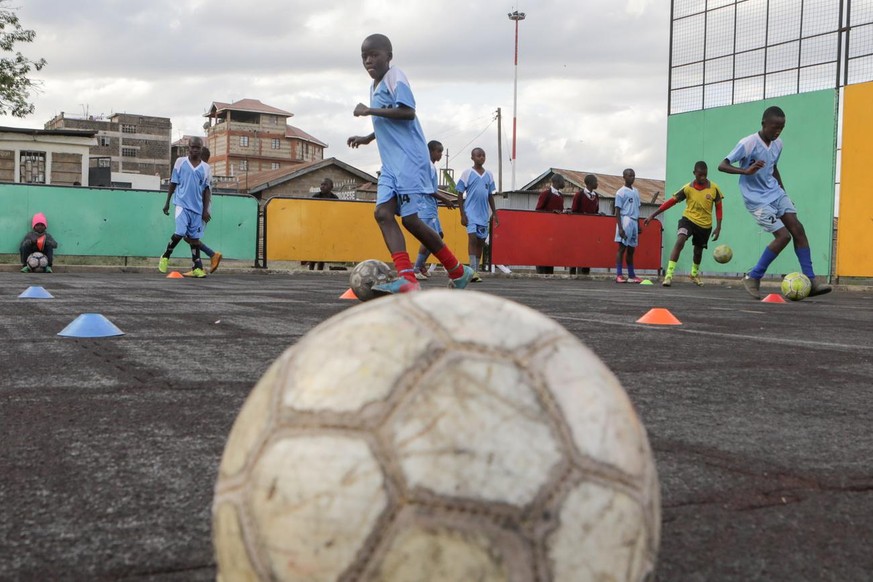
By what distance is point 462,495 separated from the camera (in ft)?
3.63

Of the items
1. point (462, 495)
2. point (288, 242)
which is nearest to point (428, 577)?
point (462, 495)

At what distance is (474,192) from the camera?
1363cm

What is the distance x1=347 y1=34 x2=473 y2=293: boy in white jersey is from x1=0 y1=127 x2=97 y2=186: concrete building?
29488 mm

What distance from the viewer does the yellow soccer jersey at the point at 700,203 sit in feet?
45.9

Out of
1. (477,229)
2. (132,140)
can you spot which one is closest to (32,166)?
(477,229)

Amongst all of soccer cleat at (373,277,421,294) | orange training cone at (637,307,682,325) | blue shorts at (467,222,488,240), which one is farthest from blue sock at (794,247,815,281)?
blue shorts at (467,222,488,240)

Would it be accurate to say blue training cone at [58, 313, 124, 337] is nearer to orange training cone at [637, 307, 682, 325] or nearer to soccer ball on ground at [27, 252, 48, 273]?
orange training cone at [637, 307, 682, 325]

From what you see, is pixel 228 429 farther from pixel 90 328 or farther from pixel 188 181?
pixel 188 181

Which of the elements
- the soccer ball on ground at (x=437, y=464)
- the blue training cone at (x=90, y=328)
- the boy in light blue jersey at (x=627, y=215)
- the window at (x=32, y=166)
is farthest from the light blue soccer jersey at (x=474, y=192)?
the window at (x=32, y=166)

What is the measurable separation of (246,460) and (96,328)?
4.04 metres

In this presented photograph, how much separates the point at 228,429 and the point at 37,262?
13.5m

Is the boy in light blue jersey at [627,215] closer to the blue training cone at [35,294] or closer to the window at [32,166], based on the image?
the blue training cone at [35,294]

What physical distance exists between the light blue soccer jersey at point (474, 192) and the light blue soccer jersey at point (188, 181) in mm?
3951

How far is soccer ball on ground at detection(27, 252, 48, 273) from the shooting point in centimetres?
1452
